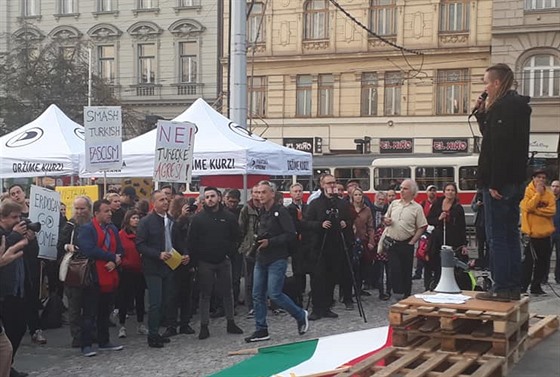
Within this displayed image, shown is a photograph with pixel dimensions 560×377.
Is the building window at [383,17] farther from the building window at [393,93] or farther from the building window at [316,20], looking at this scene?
the building window at [316,20]

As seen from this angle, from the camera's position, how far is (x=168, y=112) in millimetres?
40625

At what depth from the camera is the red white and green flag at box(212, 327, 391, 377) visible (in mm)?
6547

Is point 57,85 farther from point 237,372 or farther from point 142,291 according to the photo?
point 237,372

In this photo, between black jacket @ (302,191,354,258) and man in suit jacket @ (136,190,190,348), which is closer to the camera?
man in suit jacket @ (136,190,190,348)

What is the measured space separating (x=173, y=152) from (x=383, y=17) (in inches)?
1078

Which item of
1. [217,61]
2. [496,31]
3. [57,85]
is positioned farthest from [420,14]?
[57,85]

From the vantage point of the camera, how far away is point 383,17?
36531mm

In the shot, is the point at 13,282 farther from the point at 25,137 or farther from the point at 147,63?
the point at 147,63

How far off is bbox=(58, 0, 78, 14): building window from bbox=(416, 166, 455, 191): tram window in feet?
82.3

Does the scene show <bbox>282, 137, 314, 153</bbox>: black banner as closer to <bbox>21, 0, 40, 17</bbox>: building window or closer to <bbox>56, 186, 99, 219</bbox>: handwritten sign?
<bbox>21, 0, 40, 17</bbox>: building window

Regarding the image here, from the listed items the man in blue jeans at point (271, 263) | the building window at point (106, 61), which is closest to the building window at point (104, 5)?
the building window at point (106, 61)

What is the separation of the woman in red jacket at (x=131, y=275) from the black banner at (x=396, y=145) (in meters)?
27.0

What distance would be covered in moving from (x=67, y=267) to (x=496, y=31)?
29.7 metres

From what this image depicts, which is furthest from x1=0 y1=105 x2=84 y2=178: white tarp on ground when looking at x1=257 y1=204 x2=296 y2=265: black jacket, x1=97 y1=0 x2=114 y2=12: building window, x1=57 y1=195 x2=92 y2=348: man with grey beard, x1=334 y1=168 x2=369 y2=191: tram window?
x1=97 y1=0 x2=114 y2=12: building window
